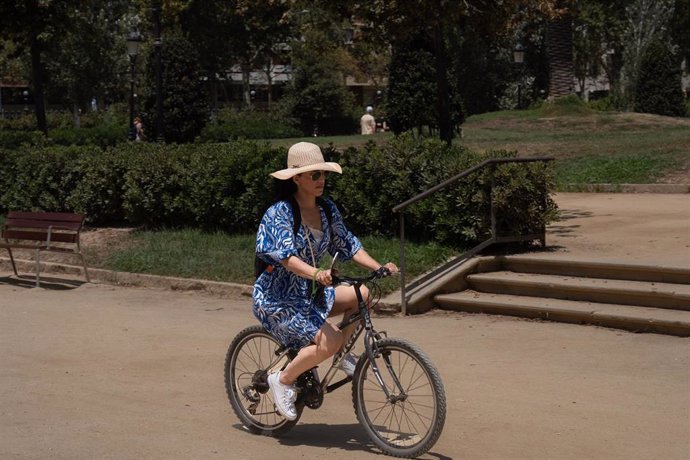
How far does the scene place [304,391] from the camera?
6.63 m

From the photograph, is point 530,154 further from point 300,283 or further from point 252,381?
point 300,283

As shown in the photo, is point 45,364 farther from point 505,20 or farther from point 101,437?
point 505,20

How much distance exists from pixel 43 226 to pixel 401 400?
992cm

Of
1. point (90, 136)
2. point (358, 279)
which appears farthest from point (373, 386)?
point (90, 136)

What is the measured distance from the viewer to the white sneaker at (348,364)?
6.50 metres

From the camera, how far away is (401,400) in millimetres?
6227

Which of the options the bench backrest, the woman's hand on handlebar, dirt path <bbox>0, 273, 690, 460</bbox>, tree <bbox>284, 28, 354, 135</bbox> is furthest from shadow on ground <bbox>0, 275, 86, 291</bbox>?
tree <bbox>284, 28, 354, 135</bbox>

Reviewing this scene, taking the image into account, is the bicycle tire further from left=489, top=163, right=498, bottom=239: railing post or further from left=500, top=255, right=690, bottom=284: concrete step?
left=489, top=163, right=498, bottom=239: railing post

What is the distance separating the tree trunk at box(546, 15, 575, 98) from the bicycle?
3271 centimetres

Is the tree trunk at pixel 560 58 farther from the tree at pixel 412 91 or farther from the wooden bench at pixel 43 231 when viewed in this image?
the wooden bench at pixel 43 231

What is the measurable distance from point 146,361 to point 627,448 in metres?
4.33

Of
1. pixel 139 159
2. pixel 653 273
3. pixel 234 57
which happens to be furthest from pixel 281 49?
pixel 653 273

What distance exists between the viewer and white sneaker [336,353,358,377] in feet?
21.3

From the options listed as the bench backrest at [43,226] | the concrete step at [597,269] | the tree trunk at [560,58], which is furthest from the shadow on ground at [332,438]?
the tree trunk at [560,58]
